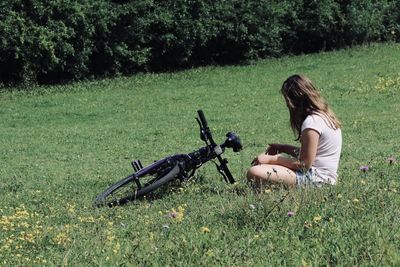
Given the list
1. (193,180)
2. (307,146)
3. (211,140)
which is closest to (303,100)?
(307,146)

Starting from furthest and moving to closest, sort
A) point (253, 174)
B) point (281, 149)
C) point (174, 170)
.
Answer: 1. point (174, 170)
2. point (281, 149)
3. point (253, 174)

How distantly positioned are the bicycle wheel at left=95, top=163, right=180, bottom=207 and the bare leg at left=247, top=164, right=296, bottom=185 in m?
1.08

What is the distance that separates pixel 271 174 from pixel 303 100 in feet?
2.64

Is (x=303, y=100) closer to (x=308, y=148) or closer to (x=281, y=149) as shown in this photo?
(x=308, y=148)

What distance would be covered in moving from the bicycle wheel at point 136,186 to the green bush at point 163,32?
15161 mm

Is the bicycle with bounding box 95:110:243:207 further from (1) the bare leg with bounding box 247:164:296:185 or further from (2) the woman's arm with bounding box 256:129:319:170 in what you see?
(2) the woman's arm with bounding box 256:129:319:170

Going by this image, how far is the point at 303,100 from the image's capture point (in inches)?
272

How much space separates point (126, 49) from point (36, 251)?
20495 mm

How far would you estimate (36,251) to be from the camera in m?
5.11

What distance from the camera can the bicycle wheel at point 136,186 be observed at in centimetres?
755

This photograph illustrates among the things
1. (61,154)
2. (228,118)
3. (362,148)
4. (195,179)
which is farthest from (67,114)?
(195,179)

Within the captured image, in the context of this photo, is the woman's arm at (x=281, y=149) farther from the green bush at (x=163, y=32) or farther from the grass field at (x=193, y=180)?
the green bush at (x=163, y=32)

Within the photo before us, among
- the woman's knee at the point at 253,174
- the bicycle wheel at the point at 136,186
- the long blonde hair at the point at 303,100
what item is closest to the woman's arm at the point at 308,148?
the long blonde hair at the point at 303,100

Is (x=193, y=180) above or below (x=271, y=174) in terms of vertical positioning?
below
